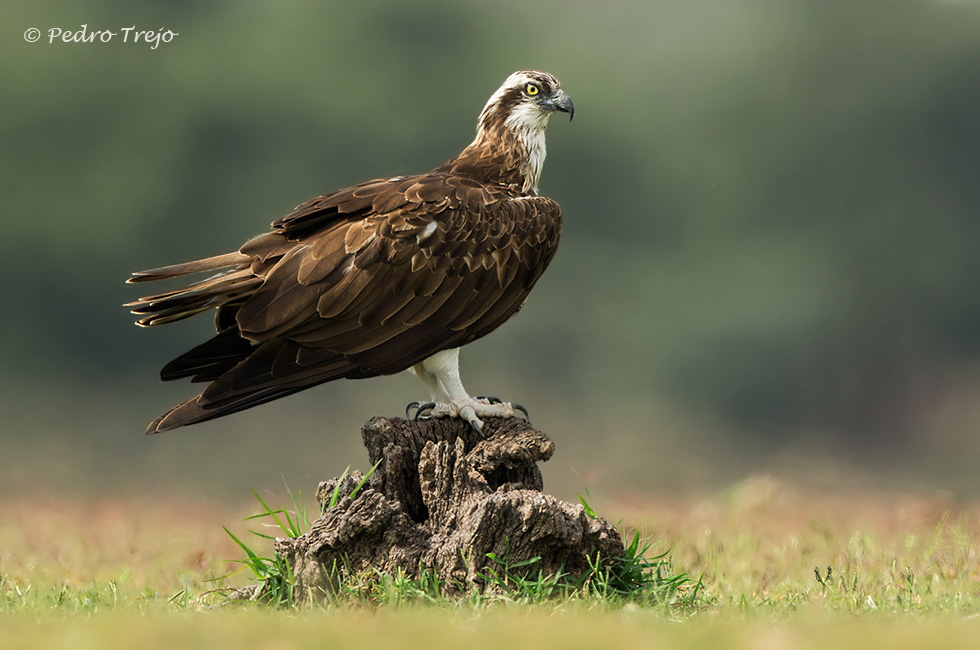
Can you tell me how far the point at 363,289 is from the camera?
19.8 ft

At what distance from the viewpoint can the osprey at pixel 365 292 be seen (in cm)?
588

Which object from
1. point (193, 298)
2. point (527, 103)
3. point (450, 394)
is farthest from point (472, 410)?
point (527, 103)

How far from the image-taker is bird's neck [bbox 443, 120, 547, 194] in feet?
22.4

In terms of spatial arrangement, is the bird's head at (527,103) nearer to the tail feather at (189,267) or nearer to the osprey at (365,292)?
the osprey at (365,292)

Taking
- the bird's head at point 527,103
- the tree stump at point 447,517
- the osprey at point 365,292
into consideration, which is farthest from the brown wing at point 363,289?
the bird's head at point 527,103

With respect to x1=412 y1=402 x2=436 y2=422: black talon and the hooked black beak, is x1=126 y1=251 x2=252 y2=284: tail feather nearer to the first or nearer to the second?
x1=412 y1=402 x2=436 y2=422: black talon

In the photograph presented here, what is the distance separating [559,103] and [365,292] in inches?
76.5

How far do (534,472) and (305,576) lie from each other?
1.39m

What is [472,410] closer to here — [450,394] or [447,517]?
[450,394]

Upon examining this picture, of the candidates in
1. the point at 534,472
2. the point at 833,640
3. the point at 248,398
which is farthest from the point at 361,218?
the point at 833,640

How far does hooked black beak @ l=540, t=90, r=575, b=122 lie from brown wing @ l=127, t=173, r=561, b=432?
33.7 inches

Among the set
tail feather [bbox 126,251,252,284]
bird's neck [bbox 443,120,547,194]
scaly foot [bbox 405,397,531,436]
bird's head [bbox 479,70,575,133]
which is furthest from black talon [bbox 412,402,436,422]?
bird's head [bbox 479,70,575,133]

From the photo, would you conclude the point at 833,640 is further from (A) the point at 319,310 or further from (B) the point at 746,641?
(A) the point at 319,310

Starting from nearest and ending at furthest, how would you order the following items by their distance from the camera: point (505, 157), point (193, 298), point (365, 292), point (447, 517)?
point (447, 517), point (193, 298), point (365, 292), point (505, 157)
